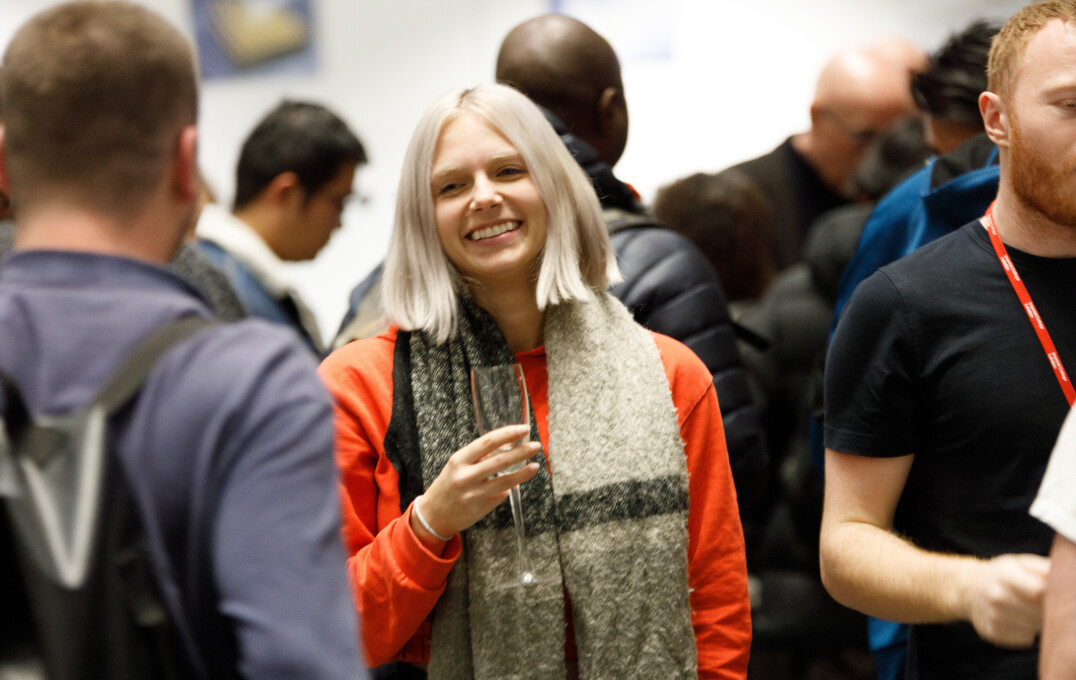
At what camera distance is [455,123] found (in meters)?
1.77

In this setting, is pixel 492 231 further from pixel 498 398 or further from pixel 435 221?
pixel 498 398

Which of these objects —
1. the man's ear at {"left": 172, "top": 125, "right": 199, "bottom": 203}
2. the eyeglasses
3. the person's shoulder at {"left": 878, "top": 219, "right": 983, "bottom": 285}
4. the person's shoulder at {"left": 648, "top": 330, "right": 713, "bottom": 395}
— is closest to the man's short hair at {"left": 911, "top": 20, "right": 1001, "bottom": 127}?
the person's shoulder at {"left": 878, "top": 219, "right": 983, "bottom": 285}

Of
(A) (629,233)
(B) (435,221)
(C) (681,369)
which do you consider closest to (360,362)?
(B) (435,221)

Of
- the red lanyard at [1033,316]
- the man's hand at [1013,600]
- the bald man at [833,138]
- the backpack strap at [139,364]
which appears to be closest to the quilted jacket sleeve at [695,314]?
the red lanyard at [1033,316]

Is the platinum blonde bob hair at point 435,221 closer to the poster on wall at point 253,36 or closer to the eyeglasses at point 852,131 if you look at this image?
the eyeglasses at point 852,131

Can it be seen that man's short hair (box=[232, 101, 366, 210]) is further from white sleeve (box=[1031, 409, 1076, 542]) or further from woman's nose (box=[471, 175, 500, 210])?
white sleeve (box=[1031, 409, 1076, 542])

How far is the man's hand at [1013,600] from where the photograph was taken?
3.81ft

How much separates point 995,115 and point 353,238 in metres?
3.21

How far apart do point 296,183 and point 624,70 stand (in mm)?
1922

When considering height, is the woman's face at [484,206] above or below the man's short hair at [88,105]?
below

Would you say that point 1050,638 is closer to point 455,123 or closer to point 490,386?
point 490,386

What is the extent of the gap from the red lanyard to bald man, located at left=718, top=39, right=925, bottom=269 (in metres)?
2.26

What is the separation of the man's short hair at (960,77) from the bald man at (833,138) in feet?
4.29

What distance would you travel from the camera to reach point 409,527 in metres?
1.49
